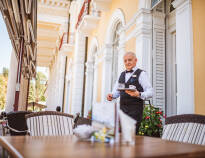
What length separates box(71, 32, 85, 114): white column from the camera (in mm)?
9648

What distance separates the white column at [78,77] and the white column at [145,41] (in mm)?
5789

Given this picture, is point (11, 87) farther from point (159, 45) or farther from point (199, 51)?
point (199, 51)

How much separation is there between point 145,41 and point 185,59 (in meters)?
1.36

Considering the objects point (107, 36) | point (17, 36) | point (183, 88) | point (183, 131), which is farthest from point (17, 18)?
point (183, 131)

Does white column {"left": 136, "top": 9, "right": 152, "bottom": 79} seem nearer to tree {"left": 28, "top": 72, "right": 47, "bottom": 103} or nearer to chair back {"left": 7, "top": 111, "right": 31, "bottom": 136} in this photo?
chair back {"left": 7, "top": 111, "right": 31, "bottom": 136}

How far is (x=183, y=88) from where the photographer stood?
3.03 m

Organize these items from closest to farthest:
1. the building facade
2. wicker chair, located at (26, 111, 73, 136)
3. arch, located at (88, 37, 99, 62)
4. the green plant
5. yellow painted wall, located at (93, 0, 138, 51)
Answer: wicker chair, located at (26, 111, 73, 136) < the building facade < the green plant < yellow painted wall, located at (93, 0, 138, 51) < arch, located at (88, 37, 99, 62)

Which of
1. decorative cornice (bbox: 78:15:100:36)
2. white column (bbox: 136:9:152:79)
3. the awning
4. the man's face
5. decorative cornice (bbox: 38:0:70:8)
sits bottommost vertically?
the man's face

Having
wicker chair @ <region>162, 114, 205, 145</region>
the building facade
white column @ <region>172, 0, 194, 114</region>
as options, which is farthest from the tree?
wicker chair @ <region>162, 114, 205, 145</region>

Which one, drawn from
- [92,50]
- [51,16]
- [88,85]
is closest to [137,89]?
[92,50]

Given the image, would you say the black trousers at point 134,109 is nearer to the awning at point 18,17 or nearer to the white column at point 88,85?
the awning at point 18,17

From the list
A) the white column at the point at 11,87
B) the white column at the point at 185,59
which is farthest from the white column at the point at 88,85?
the white column at the point at 185,59

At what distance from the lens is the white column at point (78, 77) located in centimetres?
965

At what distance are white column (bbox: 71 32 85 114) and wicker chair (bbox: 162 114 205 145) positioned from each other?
313 inches
